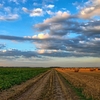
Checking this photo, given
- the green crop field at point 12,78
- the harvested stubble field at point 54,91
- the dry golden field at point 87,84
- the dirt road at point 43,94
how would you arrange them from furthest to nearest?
1. the green crop field at point 12,78
2. the dry golden field at point 87,84
3. the harvested stubble field at point 54,91
4. the dirt road at point 43,94

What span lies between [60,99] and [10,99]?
13.1 feet

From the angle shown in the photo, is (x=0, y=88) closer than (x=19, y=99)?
No

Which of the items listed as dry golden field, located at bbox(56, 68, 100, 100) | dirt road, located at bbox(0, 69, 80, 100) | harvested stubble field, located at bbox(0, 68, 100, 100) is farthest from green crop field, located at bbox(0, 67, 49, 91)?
dry golden field, located at bbox(56, 68, 100, 100)

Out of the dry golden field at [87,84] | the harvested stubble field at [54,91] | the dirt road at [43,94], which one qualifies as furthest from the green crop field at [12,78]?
the dry golden field at [87,84]

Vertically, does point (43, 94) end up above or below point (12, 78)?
below

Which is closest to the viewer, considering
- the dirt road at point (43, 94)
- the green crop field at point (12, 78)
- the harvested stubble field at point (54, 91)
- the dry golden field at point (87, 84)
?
the dirt road at point (43, 94)

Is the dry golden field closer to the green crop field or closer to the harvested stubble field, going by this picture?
the harvested stubble field

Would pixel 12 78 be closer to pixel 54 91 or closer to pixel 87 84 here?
pixel 87 84

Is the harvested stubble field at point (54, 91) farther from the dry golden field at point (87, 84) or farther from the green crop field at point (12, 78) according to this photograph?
the green crop field at point (12, 78)

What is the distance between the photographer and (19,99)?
16344mm

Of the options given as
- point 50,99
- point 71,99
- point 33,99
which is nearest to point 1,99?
point 33,99

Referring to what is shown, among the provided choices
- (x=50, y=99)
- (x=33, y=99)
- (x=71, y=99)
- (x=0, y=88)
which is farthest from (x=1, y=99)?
(x=0, y=88)

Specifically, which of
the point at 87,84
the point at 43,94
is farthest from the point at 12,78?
the point at 43,94

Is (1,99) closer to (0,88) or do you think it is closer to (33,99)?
(33,99)
